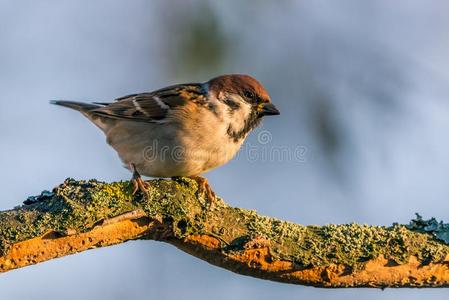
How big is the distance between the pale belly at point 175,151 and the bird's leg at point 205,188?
0.46ft

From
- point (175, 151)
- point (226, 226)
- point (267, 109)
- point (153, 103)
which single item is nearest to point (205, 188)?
point (226, 226)

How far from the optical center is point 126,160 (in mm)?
4668

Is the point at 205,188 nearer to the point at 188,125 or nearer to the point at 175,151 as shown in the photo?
the point at 175,151

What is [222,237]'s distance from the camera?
314 cm

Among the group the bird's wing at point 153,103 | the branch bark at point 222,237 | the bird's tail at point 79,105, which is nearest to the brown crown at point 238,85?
the bird's wing at point 153,103

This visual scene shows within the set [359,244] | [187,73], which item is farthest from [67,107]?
[359,244]

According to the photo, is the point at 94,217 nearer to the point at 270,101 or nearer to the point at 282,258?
the point at 282,258

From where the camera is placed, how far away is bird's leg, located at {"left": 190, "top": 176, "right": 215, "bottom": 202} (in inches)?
132

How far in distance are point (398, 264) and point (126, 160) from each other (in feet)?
6.94

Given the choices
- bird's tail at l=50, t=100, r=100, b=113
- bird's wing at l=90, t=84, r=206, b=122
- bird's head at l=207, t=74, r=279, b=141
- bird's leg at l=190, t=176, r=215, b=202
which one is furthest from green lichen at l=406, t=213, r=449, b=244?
bird's tail at l=50, t=100, r=100, b=113

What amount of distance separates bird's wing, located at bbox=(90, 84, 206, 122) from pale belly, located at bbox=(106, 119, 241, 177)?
140 millimetres

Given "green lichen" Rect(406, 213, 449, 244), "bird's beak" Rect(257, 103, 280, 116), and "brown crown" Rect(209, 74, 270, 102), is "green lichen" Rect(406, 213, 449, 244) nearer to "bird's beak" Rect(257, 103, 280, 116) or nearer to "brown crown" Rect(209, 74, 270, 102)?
"bird's beak" Rect(257, 103, 280, 116)

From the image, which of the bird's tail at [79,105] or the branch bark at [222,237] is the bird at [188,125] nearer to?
the bird's tail at [79,105]

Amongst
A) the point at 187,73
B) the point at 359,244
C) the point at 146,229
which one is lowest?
the point at 146,229
